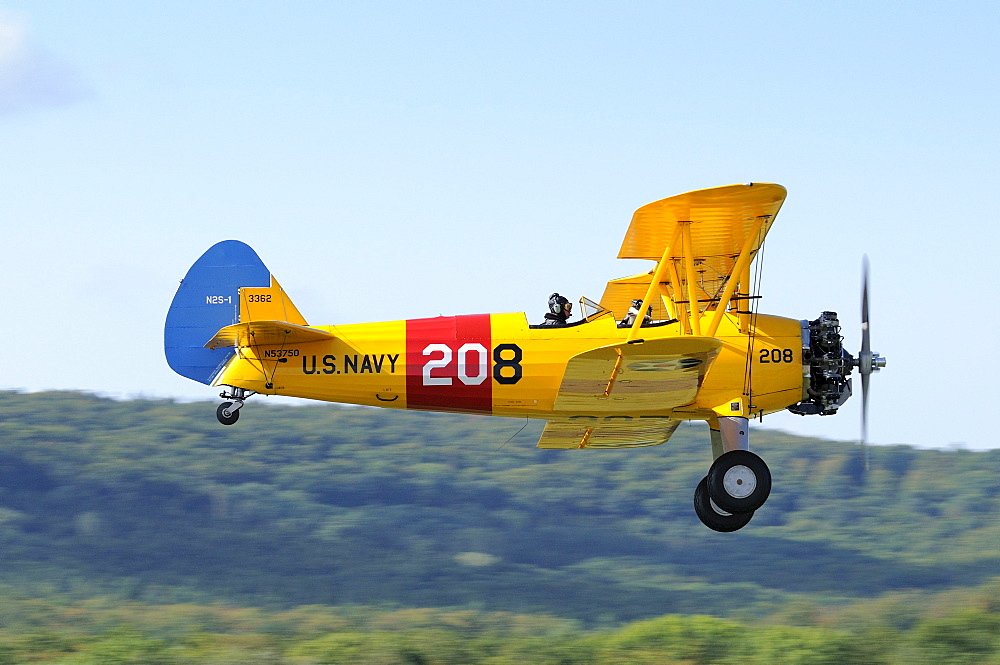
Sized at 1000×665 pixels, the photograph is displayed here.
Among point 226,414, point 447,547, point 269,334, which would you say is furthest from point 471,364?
point 447,547

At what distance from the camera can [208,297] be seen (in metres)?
11.8

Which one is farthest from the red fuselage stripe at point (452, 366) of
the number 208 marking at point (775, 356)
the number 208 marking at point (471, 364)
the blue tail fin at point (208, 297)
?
the number 208 marking at point (775, 356)

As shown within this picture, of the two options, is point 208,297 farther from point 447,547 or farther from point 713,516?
point 447,547

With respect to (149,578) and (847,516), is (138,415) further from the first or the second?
(847,516)

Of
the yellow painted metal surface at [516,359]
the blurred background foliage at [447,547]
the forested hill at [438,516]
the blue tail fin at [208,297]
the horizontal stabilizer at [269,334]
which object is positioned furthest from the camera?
the forested hill at [438,516]

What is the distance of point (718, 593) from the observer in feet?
154

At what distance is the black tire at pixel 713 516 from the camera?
36.7 ft

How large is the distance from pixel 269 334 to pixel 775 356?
4979mm

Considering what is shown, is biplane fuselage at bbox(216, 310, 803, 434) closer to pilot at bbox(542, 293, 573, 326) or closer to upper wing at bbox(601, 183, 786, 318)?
pilot at bbox(542, 293, 573, 326)

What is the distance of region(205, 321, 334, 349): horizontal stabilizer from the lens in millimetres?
10625

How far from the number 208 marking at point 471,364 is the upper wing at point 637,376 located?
1.84 ft

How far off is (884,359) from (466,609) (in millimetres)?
32870

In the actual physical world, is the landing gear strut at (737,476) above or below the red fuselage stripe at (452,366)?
below

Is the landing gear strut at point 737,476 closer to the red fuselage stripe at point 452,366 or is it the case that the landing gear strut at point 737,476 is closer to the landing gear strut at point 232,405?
the red fuselage stripe at point 452,366
